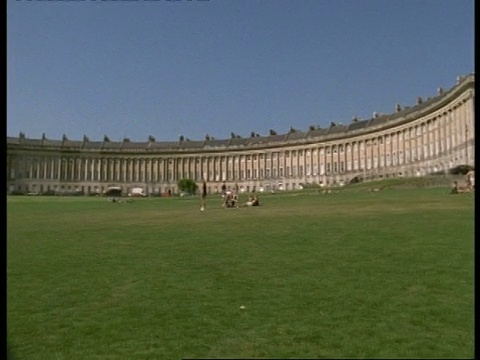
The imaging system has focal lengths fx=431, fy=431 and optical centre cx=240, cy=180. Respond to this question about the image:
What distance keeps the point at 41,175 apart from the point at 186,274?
4548 millimetres

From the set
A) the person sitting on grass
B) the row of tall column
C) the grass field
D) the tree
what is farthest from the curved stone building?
the grass field

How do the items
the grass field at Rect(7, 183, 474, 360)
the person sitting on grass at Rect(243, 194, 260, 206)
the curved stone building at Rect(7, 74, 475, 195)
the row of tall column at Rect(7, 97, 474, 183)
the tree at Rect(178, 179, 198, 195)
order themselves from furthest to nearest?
the person sitting on grass at Rect(243, 194, 260, 206)
the tree at Rect(178, 179, 198, 195)
the row of tall column at Rect(7, 97, 474, 183)
the curved stone building at Rect(7, 74, 475, 195)
the grass field at Rect(7, 183, 474, 360)

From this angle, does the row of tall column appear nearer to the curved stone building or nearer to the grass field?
the curved stone building

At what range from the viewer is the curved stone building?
7.96 meters

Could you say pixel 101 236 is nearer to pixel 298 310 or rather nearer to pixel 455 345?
pixel 298 310

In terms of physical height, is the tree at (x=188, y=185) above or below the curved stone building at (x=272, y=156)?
below

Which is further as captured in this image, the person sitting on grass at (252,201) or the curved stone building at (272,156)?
the person sitting on grass at (252,201)

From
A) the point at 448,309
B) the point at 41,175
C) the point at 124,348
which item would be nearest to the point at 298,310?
the point at 448,309

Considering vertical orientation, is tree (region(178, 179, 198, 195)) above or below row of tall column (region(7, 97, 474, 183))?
below

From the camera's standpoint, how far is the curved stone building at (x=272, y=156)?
796cm

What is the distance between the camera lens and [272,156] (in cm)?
4569

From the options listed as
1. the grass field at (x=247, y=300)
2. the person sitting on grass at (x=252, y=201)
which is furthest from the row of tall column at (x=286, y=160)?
the grass field at (x=247, y=300)

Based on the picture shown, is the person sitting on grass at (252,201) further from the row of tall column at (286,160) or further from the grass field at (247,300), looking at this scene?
the grass field at (247,300)

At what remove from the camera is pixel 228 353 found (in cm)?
171
